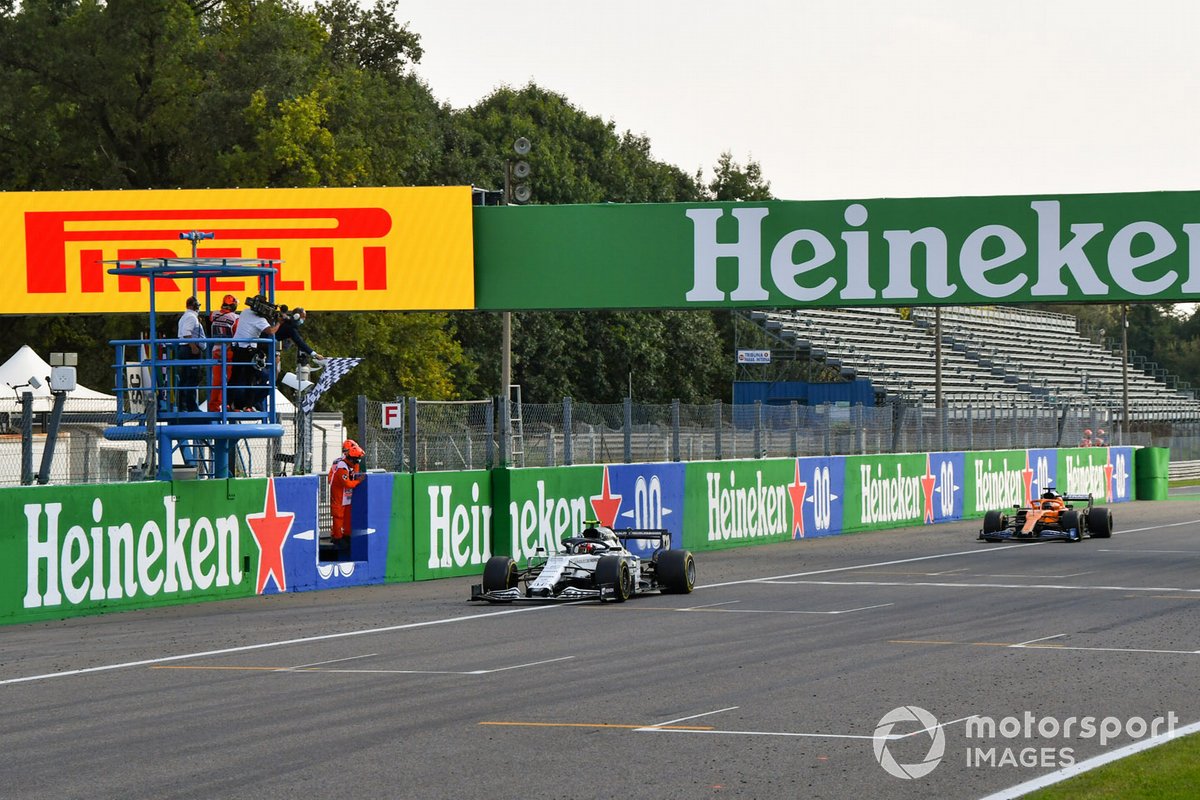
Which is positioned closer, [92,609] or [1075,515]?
[92,609]

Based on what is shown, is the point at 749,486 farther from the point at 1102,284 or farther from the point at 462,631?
the point at 462,631

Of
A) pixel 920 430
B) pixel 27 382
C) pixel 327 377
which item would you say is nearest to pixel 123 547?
pixel 327 377

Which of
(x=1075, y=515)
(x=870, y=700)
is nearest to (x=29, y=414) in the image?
(x=870, y=700)

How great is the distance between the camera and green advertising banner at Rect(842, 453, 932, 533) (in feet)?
112

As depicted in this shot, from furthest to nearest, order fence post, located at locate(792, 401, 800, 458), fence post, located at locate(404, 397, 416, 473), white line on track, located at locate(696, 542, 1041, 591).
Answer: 1. fence post, located at locate(792, 401, 800, 458)
2. fence post, located at locate(404, 397, 416, 473)
3. white line on track, located at locate(696, 542, 1041, 591)

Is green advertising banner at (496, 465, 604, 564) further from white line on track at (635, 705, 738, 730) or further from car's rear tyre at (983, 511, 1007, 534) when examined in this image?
white line on track at (635, 705, 738, 730)

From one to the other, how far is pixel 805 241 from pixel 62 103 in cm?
2787

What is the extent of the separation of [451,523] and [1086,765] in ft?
49.3

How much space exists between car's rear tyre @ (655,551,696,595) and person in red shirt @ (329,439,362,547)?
14.5 ft

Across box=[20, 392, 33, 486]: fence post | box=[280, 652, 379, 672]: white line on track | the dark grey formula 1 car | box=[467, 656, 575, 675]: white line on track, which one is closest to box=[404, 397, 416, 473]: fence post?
the dark grey formula 1 car

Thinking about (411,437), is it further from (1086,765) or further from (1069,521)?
(1086,765)

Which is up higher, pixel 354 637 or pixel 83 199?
pixel 83 199

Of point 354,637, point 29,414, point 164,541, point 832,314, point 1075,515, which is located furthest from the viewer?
point 832,314

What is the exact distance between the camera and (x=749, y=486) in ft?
99.5
